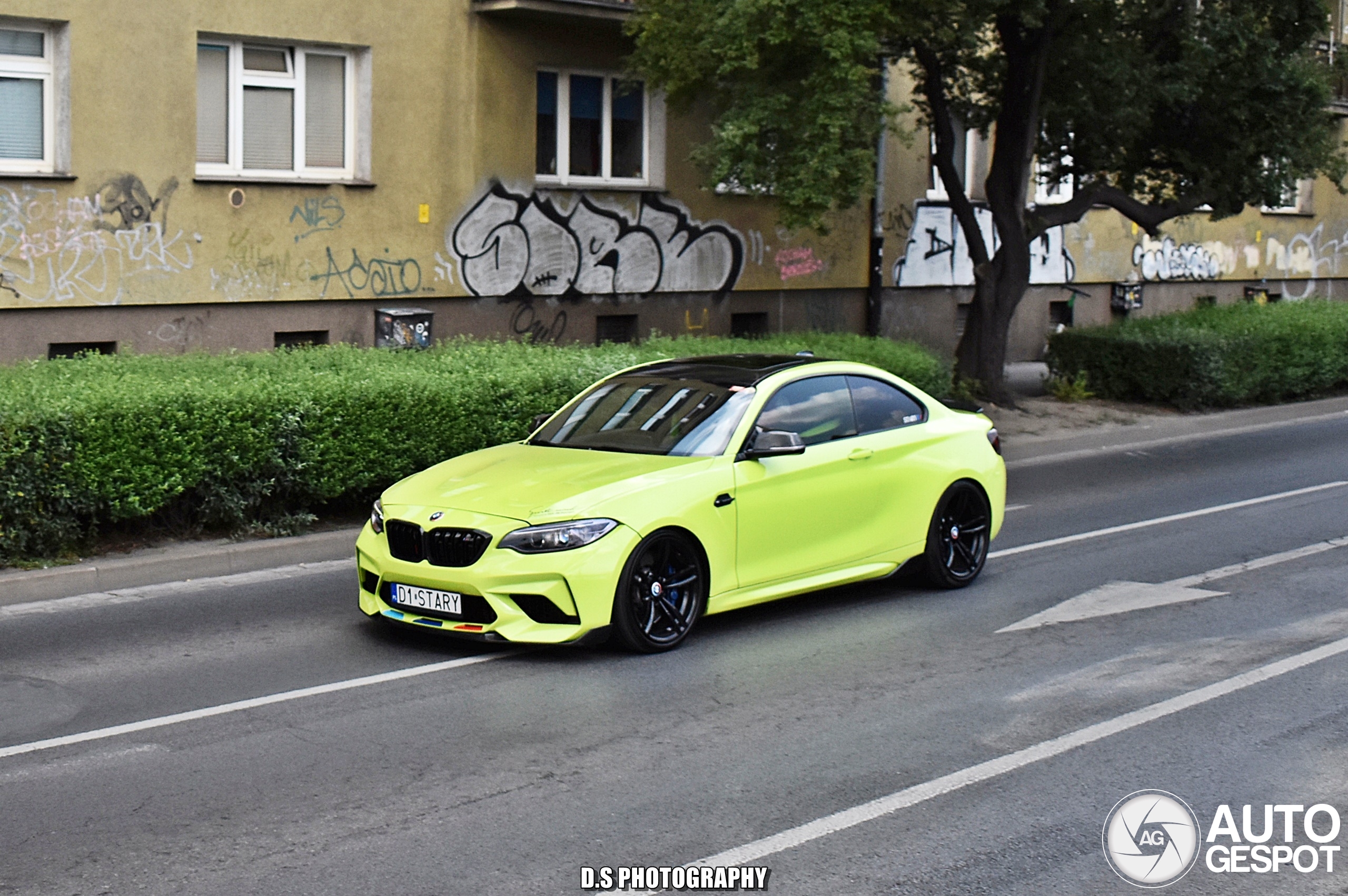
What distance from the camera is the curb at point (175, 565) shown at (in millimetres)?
9445

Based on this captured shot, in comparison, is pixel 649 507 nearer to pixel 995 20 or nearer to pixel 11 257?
pixel 11 257

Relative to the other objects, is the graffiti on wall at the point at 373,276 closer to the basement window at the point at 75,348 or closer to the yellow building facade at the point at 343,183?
the yellow building facade at the point at 343,183

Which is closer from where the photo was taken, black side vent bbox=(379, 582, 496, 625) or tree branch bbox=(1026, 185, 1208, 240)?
black side vent bbox=(379, 582, 496, 625)

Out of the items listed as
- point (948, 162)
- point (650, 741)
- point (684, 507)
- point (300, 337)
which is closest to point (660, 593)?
point (684, 507)

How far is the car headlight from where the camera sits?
7590 mm

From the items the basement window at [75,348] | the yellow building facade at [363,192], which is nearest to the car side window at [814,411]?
the yellow building facade at [363,192]

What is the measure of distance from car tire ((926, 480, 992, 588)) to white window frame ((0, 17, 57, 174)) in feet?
33.4

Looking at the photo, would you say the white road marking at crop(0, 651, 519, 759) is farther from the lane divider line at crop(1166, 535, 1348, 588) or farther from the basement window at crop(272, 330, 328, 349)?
the basement window at crop(272, 330, 328, 349)

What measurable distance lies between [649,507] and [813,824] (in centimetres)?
256

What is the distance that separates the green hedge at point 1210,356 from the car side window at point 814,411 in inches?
487

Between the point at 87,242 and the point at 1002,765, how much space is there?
12.3 metres

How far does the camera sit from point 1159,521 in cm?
1258

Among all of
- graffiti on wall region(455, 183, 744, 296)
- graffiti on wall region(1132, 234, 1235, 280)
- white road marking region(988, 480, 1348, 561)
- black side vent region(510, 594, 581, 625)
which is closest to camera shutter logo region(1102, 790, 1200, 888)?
black side vent region(510, 594, 581, 625)

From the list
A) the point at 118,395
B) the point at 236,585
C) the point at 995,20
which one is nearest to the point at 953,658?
the point at 236,585
